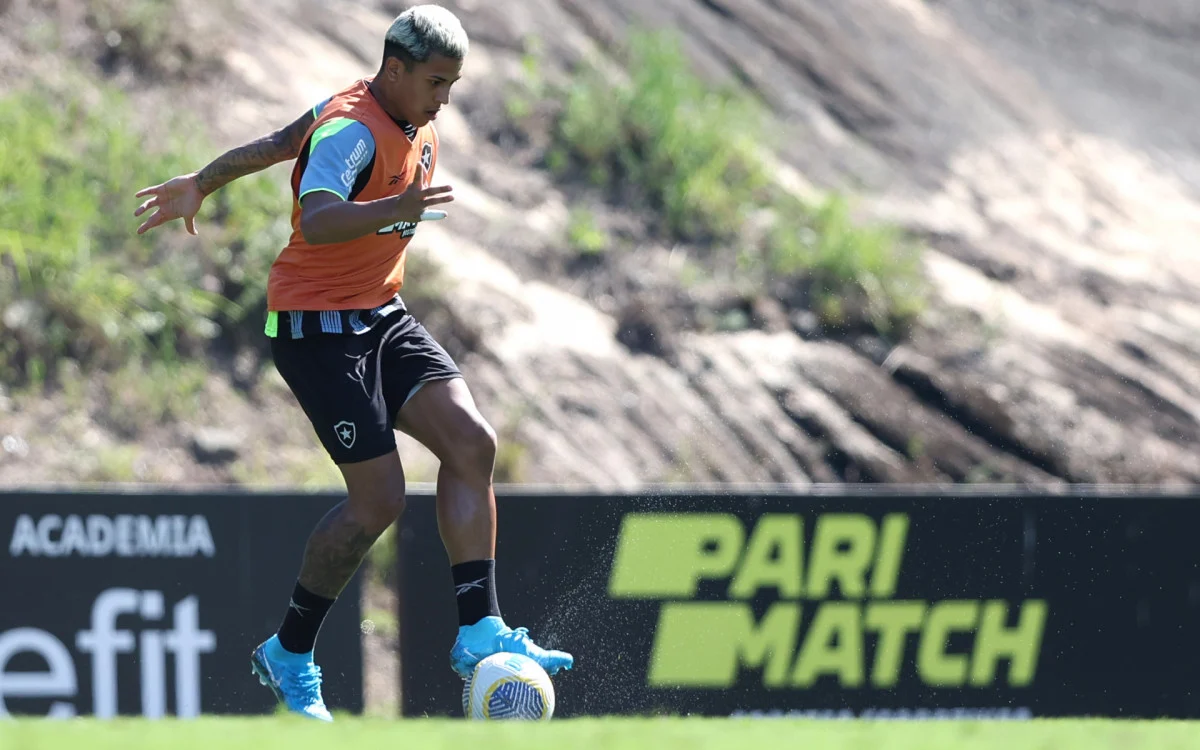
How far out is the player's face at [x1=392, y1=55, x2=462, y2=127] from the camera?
14.1 ft

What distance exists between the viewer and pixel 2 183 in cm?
991

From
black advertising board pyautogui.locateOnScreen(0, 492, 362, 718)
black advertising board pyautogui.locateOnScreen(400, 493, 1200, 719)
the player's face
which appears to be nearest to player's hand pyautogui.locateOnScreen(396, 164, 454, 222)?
the player's face

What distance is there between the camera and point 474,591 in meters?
4.42

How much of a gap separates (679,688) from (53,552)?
2947 mm

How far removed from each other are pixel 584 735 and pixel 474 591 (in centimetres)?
137

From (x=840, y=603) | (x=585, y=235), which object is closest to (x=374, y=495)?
(x=840, y=603)

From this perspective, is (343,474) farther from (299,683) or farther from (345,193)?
(345,193)

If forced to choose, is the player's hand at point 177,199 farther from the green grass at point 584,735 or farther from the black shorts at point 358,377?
the green grass at point 584,735

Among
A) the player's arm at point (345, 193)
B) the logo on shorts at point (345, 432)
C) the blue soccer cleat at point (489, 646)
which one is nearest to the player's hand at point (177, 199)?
the player's arm at point (345, 193)

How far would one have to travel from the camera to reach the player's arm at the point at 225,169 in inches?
188

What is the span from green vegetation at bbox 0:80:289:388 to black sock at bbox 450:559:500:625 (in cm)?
585

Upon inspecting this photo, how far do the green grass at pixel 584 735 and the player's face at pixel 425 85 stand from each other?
187 cm

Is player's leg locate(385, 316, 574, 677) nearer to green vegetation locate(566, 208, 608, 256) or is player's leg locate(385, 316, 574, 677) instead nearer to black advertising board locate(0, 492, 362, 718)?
black advertising board locate(0, 492, 362, 718)

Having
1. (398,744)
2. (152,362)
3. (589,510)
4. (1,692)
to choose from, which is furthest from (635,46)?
(398,744)
